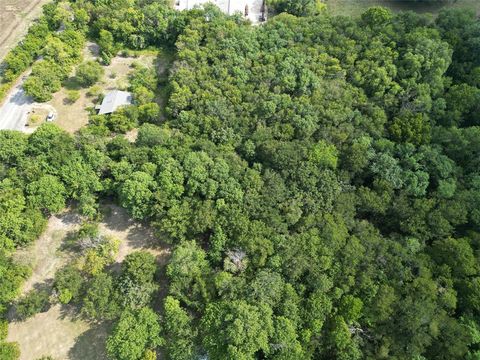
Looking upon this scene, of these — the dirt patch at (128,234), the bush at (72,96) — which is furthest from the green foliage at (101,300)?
the bush at (72,96)

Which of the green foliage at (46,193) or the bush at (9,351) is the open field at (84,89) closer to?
the green foliage at (46,193)

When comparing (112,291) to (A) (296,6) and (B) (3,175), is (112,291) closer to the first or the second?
(B) (3,175)

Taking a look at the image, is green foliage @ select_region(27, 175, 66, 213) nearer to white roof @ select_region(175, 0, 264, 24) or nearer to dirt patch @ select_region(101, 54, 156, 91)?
dirt patch @ select_region(101, 54, 156, 91)

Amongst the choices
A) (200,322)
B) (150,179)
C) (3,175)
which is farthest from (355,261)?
(3,175)

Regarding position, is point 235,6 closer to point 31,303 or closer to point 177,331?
point 177,331

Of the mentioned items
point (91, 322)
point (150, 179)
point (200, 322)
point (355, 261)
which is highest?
point (150, 179)

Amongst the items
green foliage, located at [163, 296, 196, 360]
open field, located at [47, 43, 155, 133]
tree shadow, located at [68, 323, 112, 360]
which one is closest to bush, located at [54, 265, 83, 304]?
tree shadow, located at [68, 323, 112, 360]

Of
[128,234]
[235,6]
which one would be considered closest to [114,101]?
[128,234]
